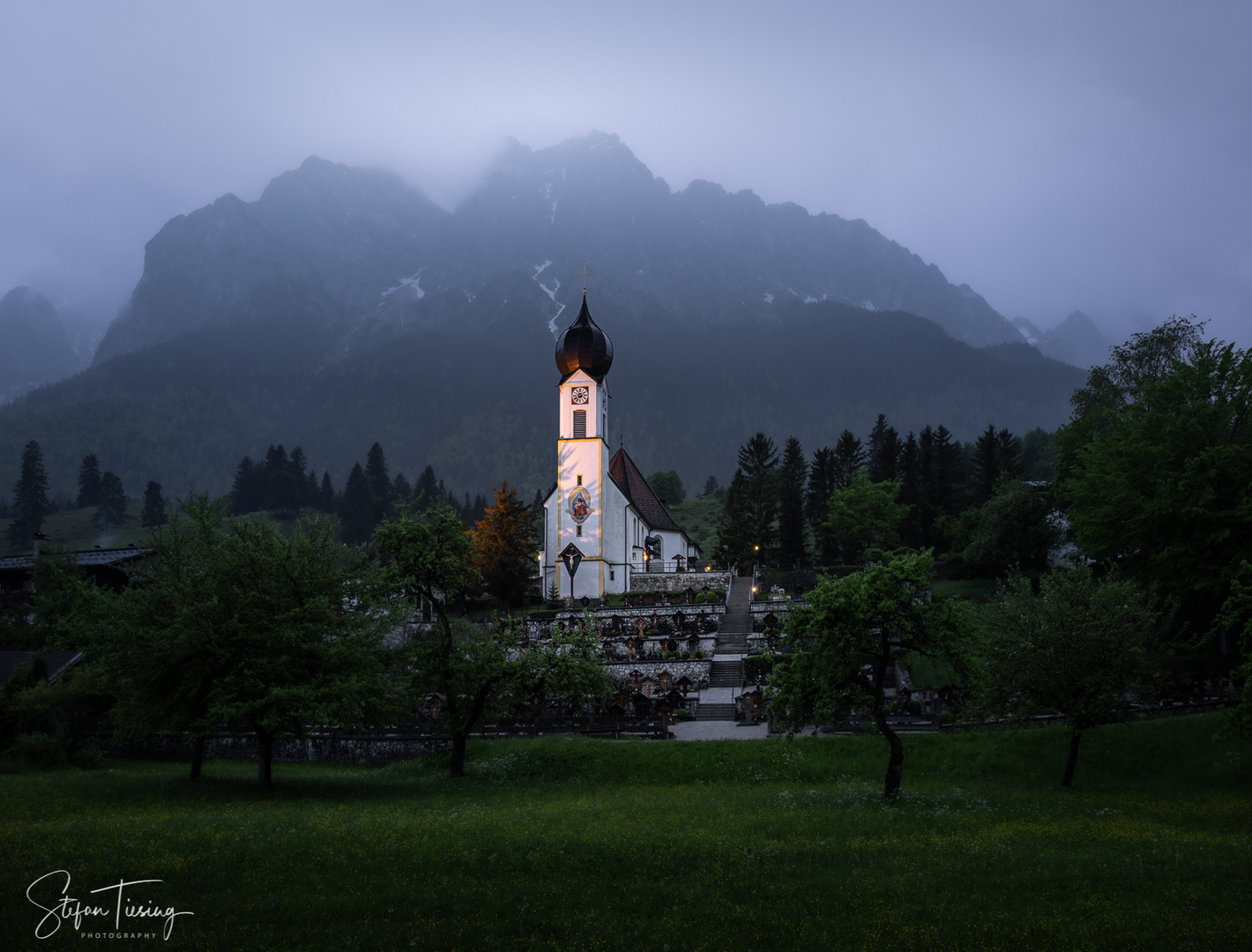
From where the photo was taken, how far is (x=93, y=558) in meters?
58.4

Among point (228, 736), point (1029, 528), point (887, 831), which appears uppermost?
point (1029, 528)

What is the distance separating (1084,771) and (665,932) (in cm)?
1867

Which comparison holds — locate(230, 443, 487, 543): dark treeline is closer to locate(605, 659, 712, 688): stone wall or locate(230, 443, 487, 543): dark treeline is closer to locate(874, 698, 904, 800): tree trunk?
locate(605, 659, 712, 688): stone wall

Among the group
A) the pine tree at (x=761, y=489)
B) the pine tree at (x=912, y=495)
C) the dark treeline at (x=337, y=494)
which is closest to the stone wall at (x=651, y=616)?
the pine tree at (x=761, y=489)

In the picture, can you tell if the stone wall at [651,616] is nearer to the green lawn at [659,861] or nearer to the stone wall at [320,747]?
the stone wall at [320,747]

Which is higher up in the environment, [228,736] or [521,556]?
[521,556]

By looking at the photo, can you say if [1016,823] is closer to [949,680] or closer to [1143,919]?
[1143,919]

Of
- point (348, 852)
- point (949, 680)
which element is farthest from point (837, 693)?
point (949, 680)

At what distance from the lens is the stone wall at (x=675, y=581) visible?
5912cm

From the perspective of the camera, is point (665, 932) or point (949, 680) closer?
point (665, 932)

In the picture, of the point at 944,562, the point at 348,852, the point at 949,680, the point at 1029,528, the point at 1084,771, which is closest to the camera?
the point at 348,852

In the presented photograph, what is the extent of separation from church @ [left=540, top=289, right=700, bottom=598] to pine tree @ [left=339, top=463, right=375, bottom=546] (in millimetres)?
58050

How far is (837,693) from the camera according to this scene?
19.0m

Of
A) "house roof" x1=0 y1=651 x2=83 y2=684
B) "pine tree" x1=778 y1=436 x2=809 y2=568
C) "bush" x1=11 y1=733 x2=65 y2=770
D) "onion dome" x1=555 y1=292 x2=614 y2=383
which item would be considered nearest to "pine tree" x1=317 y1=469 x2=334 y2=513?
"onion dome" x1=555 y1=292 x2=614 y2=383
